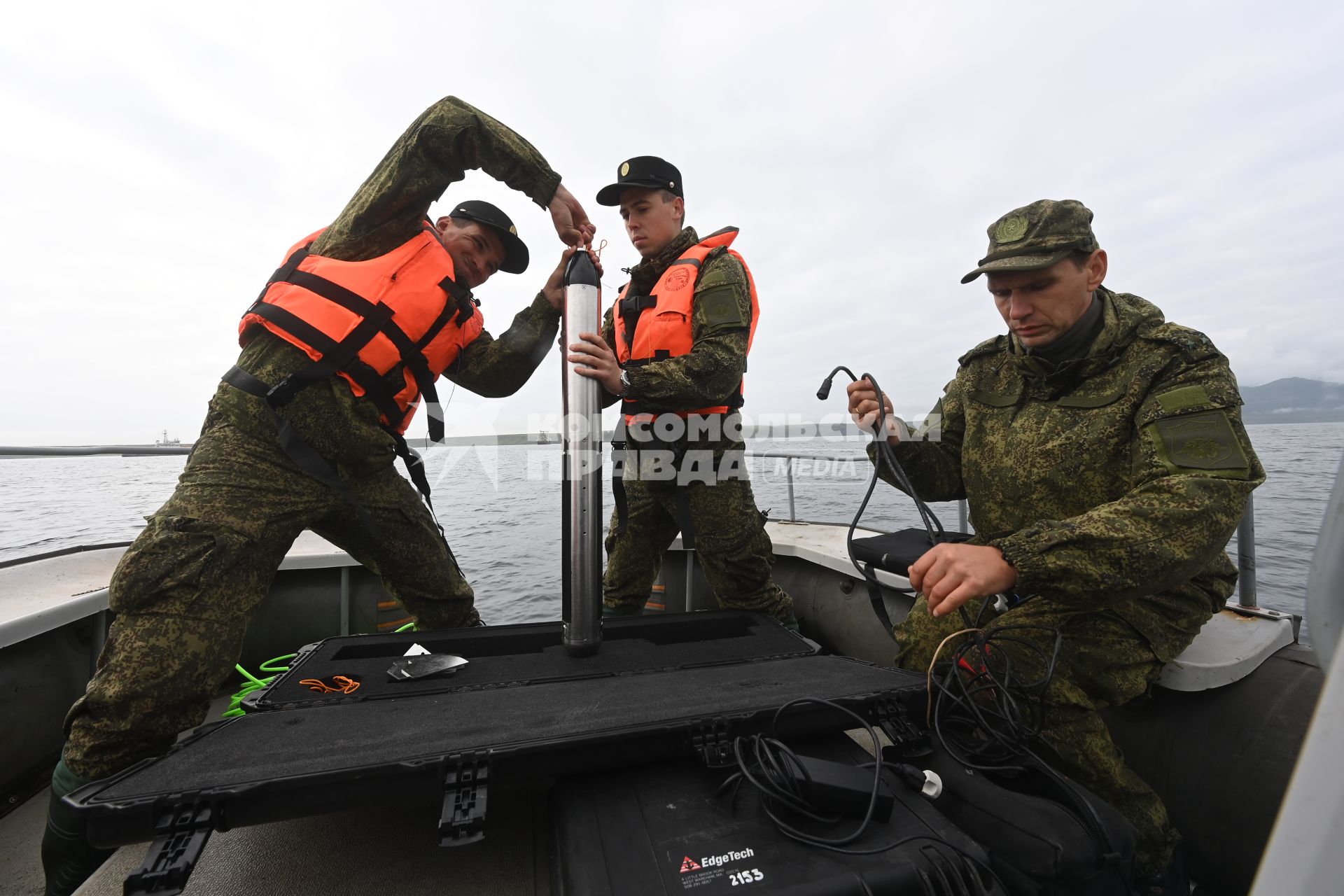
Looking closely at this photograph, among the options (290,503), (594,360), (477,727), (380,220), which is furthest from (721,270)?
(477,727)

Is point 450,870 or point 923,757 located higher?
point 923,757

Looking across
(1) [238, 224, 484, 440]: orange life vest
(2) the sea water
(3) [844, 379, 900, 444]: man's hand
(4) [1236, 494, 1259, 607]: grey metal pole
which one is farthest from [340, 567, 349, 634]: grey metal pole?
(4) [1236, 494, 1259, 607]: grey metal pole

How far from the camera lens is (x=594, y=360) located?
189cm

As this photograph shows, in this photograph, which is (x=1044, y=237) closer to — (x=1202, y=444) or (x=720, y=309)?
(x=1202, y=444)

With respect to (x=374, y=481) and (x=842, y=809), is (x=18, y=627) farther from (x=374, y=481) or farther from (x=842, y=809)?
(x=842, y=809)

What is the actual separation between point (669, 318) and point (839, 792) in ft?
6.31

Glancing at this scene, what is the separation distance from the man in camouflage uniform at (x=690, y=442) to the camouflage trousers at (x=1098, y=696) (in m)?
1.15

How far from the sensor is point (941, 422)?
7.59 feet

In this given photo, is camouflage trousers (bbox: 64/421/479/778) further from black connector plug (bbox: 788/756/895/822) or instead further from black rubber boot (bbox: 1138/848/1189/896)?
black rubber boot (bbox: 1138/848/1189/896)

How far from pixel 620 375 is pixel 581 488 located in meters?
0.43

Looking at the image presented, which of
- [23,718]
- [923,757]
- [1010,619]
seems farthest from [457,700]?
[23,718]

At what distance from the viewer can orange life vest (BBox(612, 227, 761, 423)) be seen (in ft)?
8.10

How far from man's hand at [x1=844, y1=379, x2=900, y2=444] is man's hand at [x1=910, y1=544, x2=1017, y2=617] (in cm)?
74

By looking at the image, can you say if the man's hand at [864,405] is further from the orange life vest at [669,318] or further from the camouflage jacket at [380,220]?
the camouflage jacket at [380,220]
